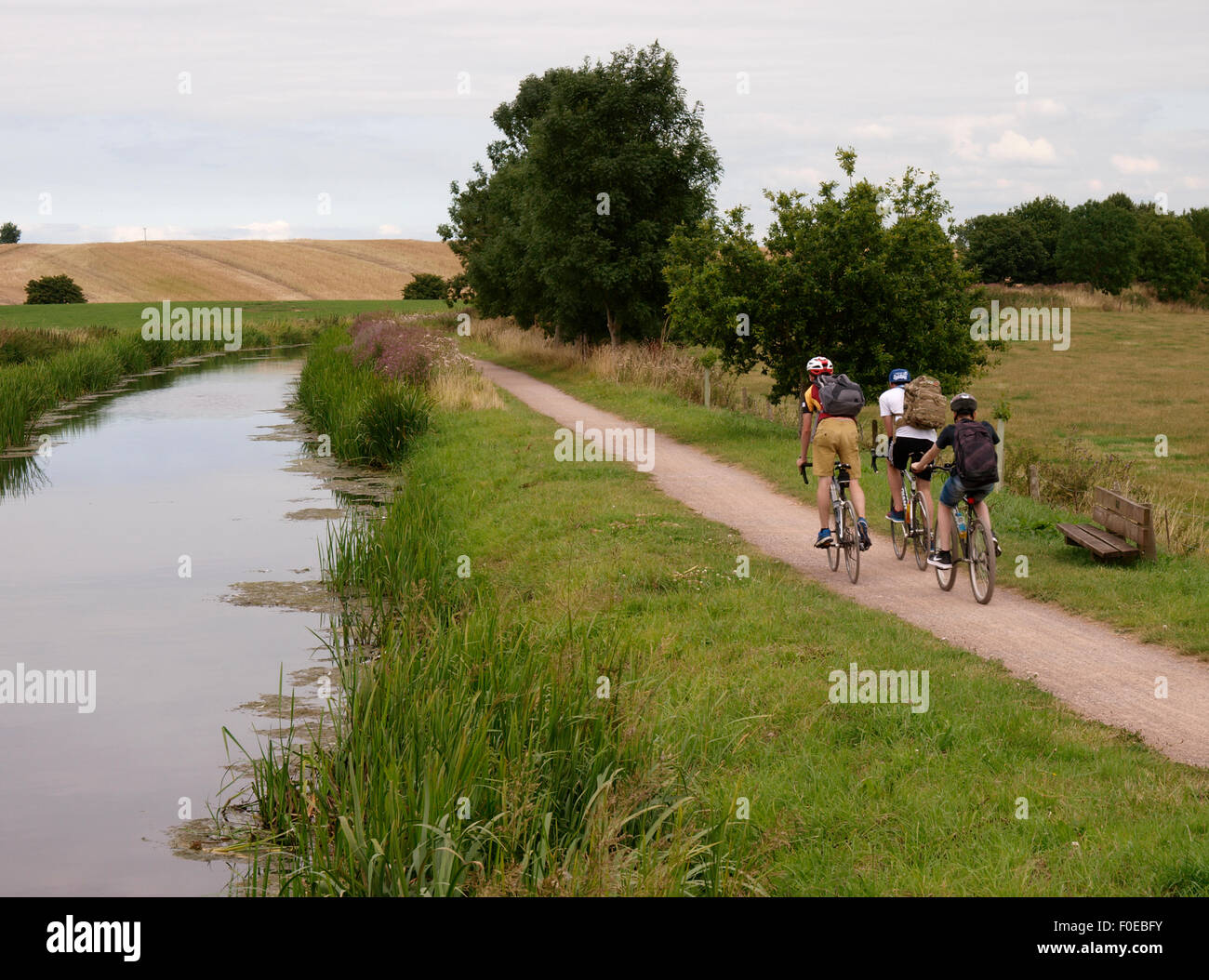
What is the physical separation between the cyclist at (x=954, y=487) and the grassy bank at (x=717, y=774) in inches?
48.7

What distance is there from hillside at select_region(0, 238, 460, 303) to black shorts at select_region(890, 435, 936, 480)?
104m

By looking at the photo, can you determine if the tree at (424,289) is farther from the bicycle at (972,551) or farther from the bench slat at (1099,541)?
the bicycle at (972,551)

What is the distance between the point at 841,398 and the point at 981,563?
77.0 inches

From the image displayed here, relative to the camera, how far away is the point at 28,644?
448 inches

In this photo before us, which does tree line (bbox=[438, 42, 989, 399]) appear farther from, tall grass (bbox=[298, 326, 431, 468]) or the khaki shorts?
the khaki shorts

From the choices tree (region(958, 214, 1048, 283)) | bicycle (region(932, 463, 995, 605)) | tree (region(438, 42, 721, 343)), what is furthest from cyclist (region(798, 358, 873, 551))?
tree (region(958, 214, 1048, 283))

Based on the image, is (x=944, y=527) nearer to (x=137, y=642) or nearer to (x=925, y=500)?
(x=925, y=500)

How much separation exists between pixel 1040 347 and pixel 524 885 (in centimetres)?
5284

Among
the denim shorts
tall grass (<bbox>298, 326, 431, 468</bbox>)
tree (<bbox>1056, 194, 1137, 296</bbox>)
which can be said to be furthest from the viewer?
tree (<bbox>1056, 194, 1137, 296</bbox>)

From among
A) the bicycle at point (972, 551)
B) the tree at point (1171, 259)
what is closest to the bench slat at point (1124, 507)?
the bicycle at point (972, 551)

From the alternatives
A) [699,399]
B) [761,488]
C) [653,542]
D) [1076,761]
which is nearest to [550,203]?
[699,399]

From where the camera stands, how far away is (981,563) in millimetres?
10570

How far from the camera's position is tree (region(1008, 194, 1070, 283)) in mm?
84625

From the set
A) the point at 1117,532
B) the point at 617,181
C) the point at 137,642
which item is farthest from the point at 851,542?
the point at 617,181
